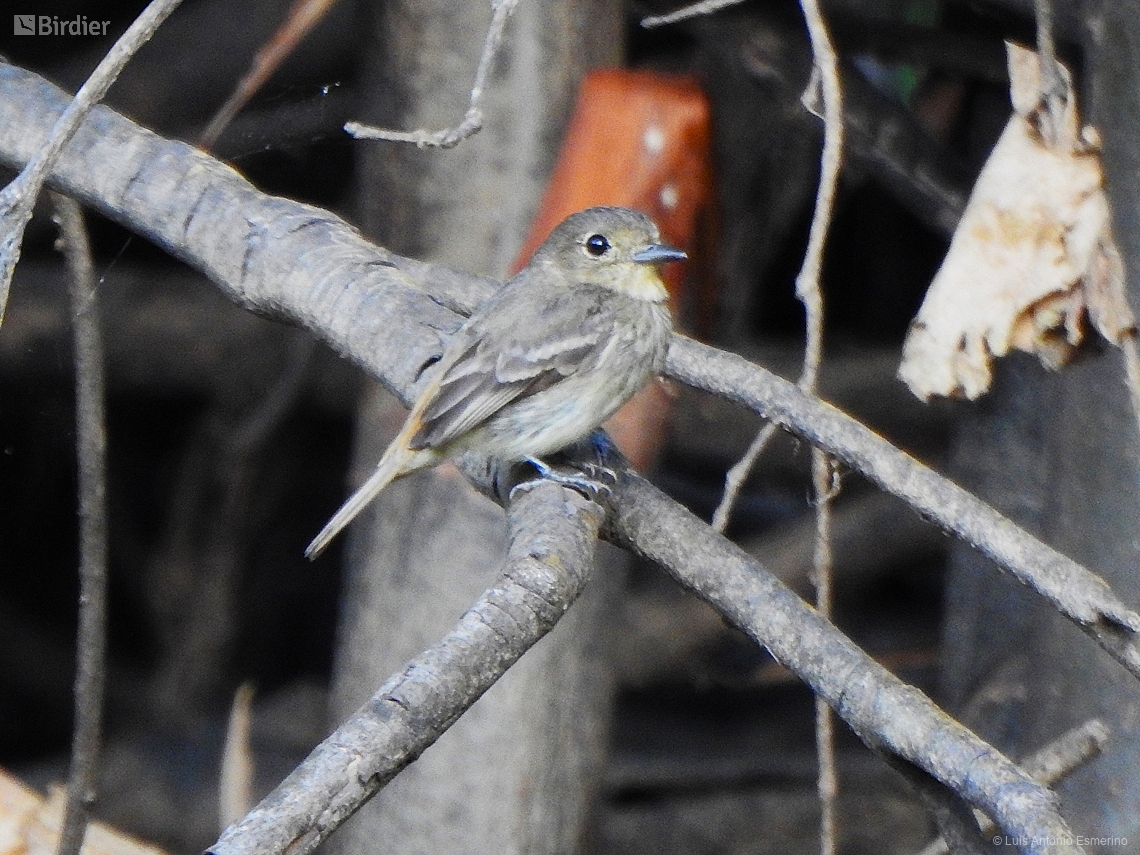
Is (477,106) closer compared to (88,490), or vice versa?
(477,106)

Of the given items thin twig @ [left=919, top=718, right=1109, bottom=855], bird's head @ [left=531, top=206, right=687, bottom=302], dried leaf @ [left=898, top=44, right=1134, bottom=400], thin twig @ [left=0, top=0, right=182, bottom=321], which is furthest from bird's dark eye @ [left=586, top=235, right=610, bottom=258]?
thin twig @ [left=919, top=718, right=1109, bottom=855]

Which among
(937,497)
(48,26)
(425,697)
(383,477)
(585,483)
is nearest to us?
(425,697)

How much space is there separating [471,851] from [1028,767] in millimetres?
1870

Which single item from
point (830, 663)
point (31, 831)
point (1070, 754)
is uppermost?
point (830, 663)

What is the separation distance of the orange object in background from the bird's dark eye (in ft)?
0.70

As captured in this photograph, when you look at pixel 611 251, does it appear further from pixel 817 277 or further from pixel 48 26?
pixel 48 26

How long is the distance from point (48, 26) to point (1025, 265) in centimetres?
393

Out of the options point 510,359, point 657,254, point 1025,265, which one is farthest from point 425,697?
point 657,254

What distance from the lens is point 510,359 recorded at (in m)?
3.79

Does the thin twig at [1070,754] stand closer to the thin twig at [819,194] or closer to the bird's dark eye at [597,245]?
the thin twig at [819,194]

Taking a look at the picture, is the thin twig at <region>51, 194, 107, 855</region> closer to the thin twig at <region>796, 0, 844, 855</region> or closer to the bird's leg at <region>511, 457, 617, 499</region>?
the bird's leg at <region>511, 457, 617, 499</region>

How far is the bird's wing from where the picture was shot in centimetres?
357

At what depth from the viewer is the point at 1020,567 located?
2527 mm

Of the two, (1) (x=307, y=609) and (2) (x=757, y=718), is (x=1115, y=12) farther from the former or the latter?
(1) (x=307, y=609)
